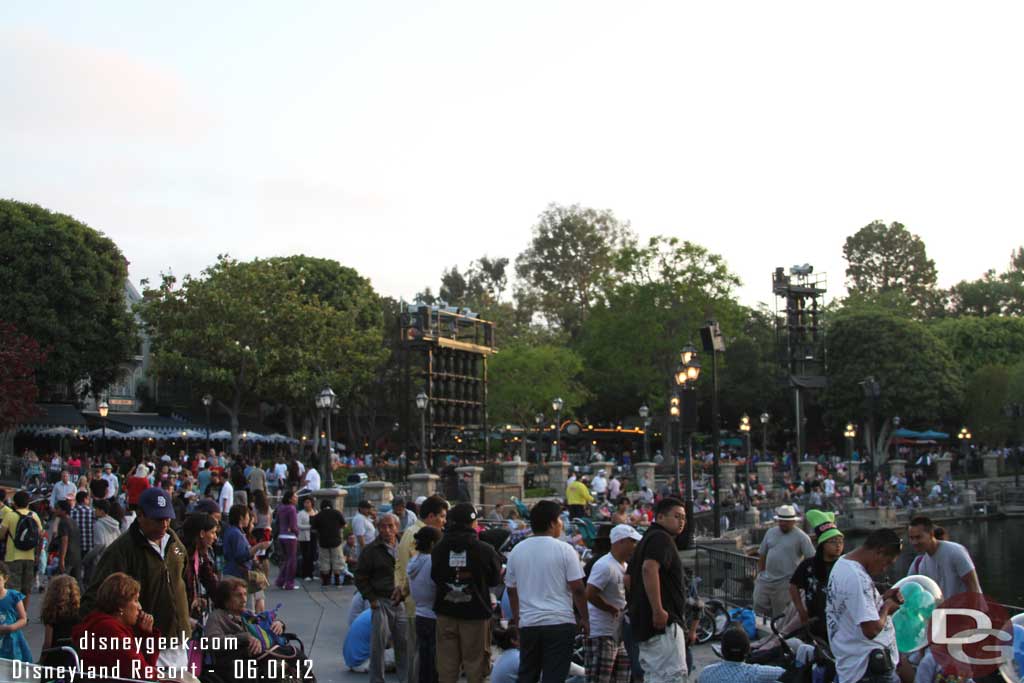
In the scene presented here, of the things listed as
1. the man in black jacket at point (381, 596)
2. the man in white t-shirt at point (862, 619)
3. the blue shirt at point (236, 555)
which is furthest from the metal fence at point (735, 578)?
the man in white t-shirt at point (862, 619)

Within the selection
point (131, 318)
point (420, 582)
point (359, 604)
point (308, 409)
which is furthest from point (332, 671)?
point (308, 409)

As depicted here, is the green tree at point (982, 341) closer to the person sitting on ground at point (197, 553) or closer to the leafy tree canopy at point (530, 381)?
the leafy tree canopy at point (530, 381)

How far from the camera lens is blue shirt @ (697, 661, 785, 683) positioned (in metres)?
7.75

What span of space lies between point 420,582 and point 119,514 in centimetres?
606

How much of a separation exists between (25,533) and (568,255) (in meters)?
62.2

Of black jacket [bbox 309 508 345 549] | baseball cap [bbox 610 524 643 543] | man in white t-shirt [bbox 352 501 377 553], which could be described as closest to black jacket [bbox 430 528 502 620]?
baseball cap [bbox 610 524 643 543]

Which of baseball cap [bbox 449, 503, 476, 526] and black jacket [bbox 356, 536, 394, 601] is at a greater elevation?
baseball cap [bbox 449, 503, 476, 526]

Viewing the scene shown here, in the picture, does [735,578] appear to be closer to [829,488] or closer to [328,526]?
[328,526]

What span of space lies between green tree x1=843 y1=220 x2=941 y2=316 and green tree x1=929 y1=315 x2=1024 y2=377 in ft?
53.9

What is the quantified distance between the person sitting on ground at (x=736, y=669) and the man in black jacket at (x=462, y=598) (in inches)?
65.7

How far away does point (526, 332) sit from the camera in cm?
6525

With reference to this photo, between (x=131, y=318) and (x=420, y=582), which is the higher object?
(x=131, y=318)

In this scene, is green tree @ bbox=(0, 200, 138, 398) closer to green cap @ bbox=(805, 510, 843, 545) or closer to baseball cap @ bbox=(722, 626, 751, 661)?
green cap @ bbox=(805, 510, 843, 545)

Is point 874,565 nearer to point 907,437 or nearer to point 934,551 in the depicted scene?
point 934,551
